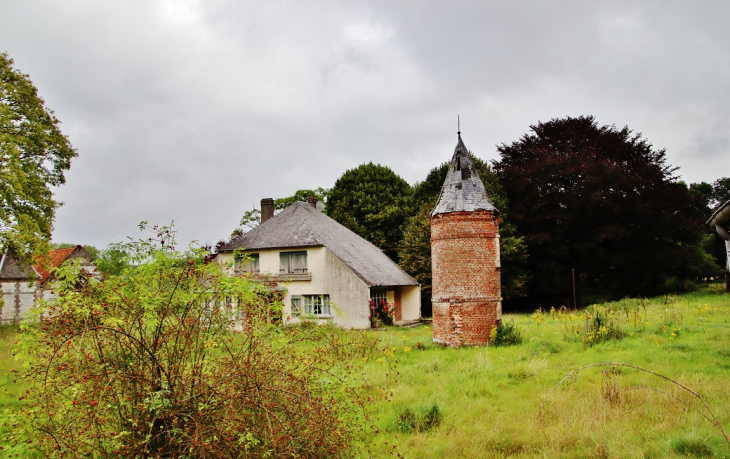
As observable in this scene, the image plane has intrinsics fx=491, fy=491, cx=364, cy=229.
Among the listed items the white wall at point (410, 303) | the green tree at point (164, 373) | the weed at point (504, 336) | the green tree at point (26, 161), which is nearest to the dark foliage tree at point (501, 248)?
the white wall at point (410, 303)

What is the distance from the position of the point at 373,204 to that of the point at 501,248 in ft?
46.9

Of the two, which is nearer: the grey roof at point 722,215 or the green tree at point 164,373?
the green tree at point 164,373

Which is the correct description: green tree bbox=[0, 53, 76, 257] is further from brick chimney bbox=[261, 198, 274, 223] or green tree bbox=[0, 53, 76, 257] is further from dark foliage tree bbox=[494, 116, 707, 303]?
dark foliage tree bbox=[494, 116, 707, 303]

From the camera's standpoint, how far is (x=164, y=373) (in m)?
5.50

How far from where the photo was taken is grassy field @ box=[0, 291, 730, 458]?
22.5ft

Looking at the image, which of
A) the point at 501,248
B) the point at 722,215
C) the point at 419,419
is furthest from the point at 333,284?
the point at 419,419

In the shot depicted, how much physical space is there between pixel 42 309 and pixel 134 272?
986 mm

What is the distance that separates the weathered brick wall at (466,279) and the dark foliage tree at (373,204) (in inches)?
904

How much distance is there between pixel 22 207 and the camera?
20.5m

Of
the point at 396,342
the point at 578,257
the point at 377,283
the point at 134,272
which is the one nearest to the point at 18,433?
the point at 134,272

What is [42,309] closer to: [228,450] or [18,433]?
[18,433]

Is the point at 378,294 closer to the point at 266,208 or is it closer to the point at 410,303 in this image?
the point at 410,303

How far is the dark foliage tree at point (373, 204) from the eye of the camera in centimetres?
4038

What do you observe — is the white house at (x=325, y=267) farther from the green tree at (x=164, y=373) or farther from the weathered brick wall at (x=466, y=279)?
the green tree at (x=164, y=373)
